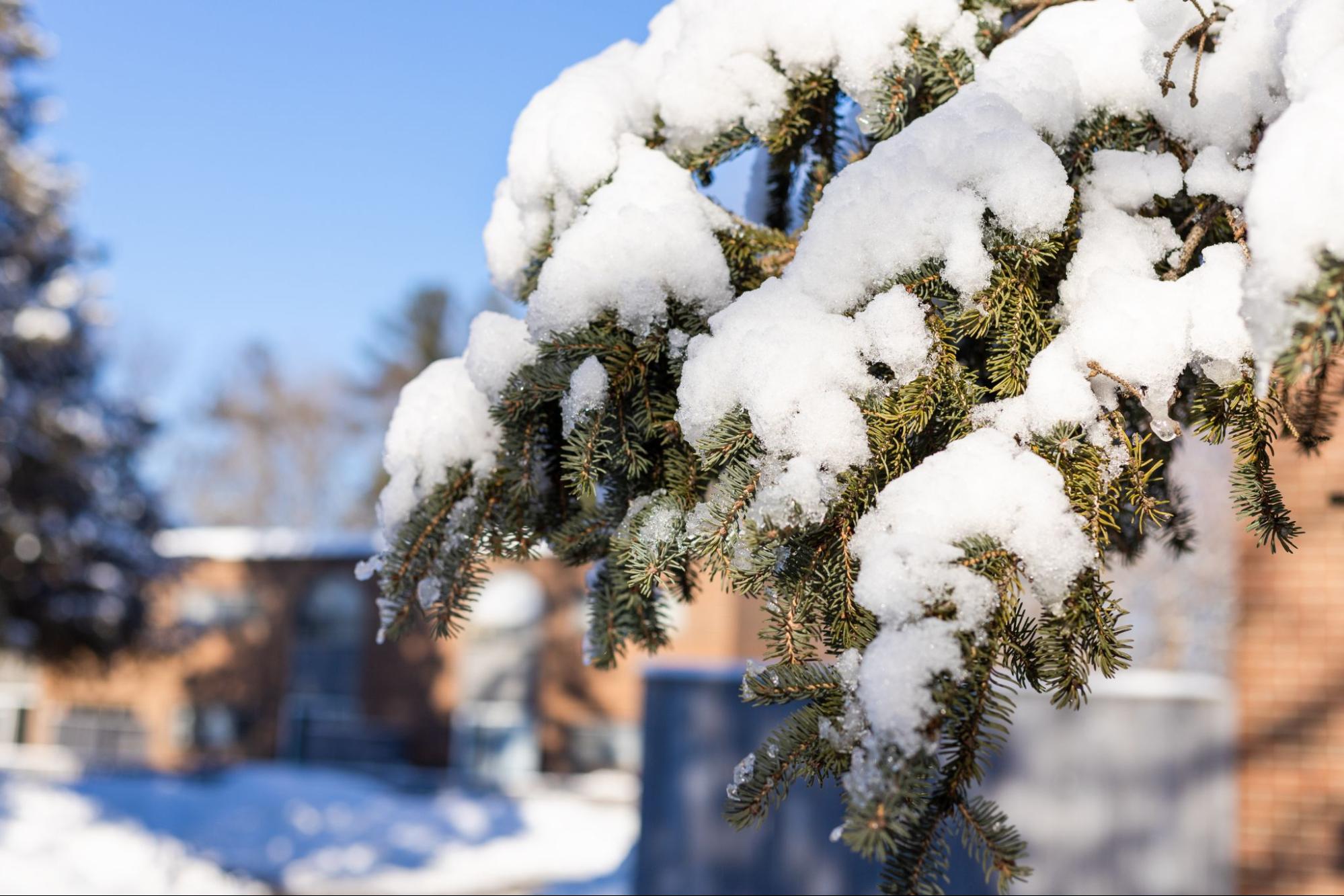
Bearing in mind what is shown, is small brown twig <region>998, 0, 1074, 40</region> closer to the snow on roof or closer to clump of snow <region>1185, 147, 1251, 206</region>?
clump of snow <region>1185, 147, 1251, 206</region>

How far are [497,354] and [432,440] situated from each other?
21cm

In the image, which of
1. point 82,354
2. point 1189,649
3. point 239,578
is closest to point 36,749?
point 239,578

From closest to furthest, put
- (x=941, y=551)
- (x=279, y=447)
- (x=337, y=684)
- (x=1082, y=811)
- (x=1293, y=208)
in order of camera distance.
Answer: (x=1293, y=208) → (x=941, y=551) → (x=1082, y=811) → (x=337, y=684) → (x=279, y=447)

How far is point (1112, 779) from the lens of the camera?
16.8ft

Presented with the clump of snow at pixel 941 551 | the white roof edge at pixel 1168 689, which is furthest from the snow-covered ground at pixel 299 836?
the clump of snow at pixel 941 551

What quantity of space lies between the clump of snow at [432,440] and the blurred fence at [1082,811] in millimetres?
3570

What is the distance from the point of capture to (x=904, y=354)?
1.33 meters

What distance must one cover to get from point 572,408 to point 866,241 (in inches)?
19.1

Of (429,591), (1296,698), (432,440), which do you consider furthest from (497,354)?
(1296,698)

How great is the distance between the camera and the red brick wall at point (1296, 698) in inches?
151

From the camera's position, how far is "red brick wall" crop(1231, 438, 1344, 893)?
3.83 m

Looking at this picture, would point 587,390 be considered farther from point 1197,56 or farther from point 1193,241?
point 1197,56

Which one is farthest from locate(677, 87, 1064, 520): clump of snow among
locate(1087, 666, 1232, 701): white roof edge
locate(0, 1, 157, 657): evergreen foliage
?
locate(0, 1, 157, 657): evergreen foliage

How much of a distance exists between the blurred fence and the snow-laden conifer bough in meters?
3.55
